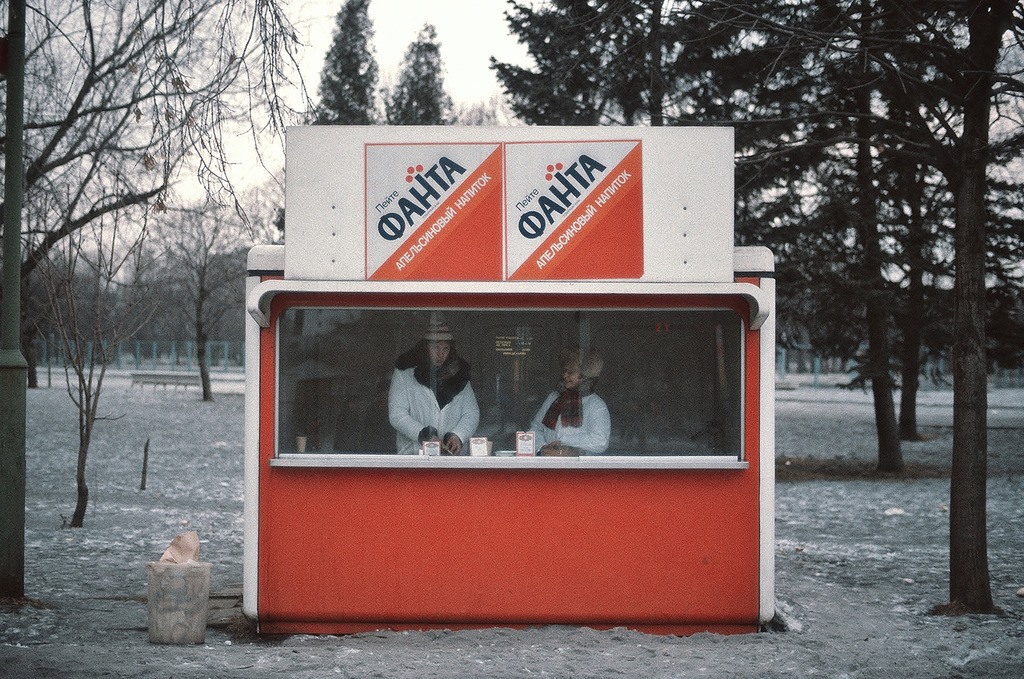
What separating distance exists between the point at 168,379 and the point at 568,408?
35139 millimetres

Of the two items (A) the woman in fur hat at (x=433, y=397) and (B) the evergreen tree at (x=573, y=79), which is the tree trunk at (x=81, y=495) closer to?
(A) the woman in fur hat at (x=433, y=397)

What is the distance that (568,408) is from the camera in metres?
6.20

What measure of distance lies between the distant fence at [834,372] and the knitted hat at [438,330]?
456 inches

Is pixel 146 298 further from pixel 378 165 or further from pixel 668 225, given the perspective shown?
pixel 668 225

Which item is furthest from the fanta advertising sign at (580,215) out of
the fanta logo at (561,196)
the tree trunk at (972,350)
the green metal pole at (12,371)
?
the green metal pole at (12,371)

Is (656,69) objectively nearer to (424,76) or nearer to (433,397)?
(433,397)

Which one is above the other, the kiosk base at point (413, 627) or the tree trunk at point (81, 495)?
the tree trunk at point (81, 495)

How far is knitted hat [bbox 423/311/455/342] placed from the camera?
20.0 feet

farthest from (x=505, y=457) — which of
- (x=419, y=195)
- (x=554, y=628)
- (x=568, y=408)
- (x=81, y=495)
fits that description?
(x=81, y=495)

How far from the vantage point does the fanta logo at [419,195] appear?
5918mm

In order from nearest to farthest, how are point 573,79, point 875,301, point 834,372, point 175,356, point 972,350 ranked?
point 972,350 → point 875,301 → point 573,79 → point 834,372 → point 175,356

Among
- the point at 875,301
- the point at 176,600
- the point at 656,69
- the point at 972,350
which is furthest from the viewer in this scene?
the point at 875,301

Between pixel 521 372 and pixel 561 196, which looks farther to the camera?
pixel 521 372

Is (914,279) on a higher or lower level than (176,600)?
higher
